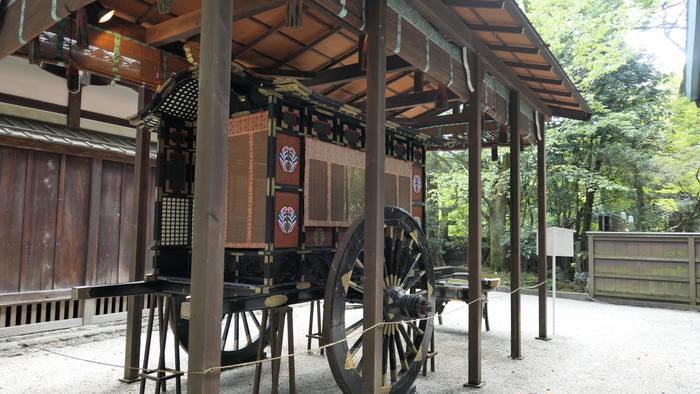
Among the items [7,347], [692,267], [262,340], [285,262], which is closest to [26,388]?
[7,347]

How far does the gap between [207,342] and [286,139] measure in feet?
8.99

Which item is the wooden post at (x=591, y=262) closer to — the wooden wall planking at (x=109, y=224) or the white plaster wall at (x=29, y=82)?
the wooden wall planking at (x=109, y=224)

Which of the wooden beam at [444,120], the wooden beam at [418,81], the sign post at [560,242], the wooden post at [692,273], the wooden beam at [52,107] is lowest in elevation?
the wooden post at [692,273]

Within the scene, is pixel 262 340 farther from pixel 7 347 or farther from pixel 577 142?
pixel 577 142

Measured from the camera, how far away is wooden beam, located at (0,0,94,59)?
11.7 feet

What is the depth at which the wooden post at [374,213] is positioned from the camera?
390cm

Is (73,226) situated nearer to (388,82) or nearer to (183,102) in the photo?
(183,102)

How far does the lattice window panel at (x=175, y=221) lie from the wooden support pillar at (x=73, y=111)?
Answer: 11.4 ft

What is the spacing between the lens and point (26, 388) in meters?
5.39

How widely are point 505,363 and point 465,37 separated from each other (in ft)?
15.2

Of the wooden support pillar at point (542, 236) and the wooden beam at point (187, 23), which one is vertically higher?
the wooden beam at point (187, 23)

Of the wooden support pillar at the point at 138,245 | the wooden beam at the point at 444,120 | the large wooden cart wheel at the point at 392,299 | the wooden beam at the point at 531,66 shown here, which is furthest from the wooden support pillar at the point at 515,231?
the wooden support pillar at the point at 138,245

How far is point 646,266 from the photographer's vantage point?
12.5 m

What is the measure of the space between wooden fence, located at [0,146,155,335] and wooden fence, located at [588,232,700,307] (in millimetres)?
12250
